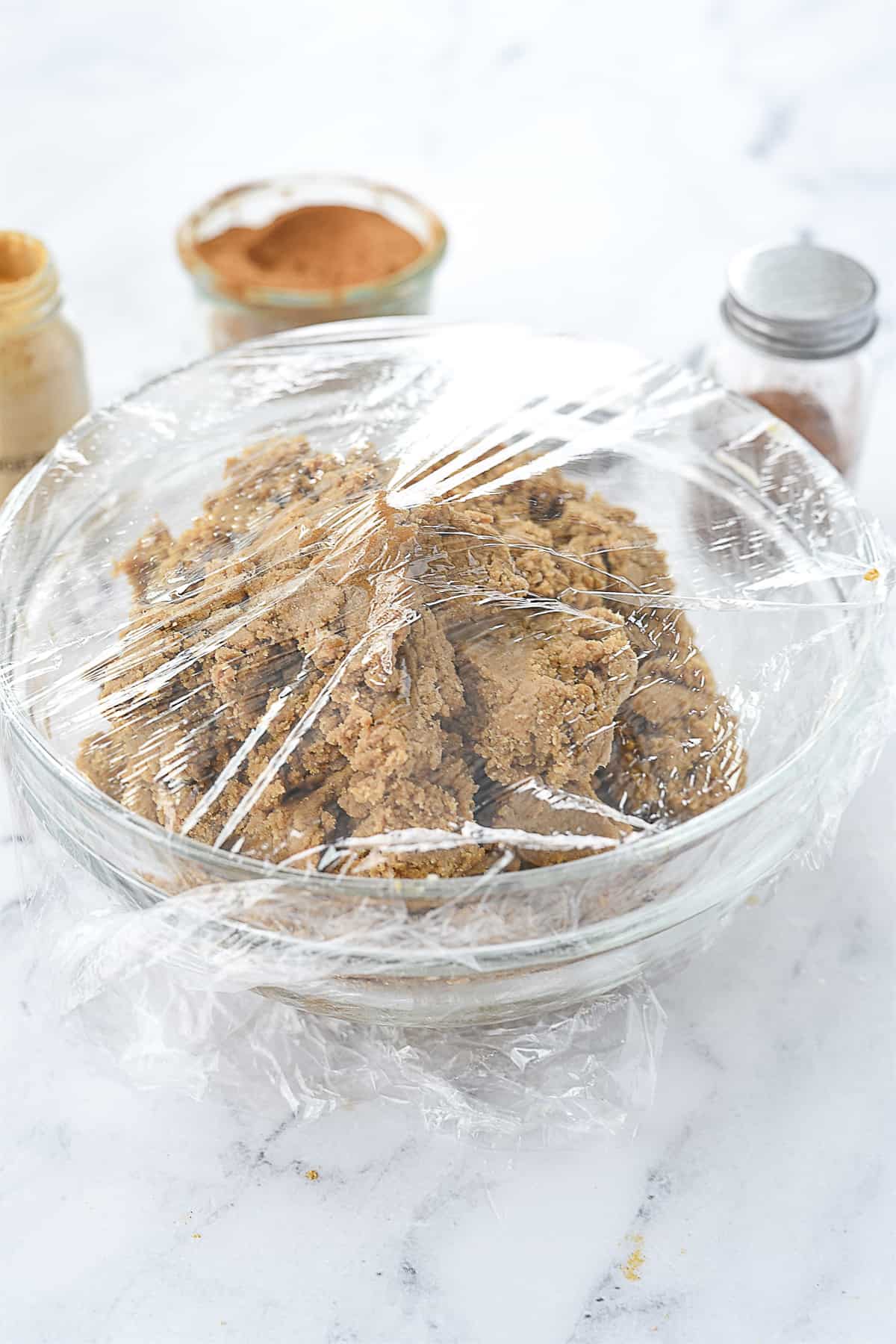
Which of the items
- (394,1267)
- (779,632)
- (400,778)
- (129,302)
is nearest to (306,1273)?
(394,1267)

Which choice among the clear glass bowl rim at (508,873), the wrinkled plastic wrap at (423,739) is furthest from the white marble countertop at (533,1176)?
the clear glass bowl rim at (508,873)

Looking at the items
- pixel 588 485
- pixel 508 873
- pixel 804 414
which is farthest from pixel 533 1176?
pixel 804 414

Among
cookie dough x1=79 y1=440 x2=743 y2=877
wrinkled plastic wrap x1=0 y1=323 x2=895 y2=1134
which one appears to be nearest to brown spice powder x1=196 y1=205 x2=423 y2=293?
wrinkled plastic wrap x1=0 y1=323 x2=895 y2=1134

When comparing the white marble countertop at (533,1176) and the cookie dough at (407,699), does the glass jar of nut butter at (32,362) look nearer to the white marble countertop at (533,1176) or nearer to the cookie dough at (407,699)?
the white marble countertop at (533,1176)

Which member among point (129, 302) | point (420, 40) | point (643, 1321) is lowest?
point (643, 1321)

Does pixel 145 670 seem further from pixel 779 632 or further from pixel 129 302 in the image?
pixel 129 302
